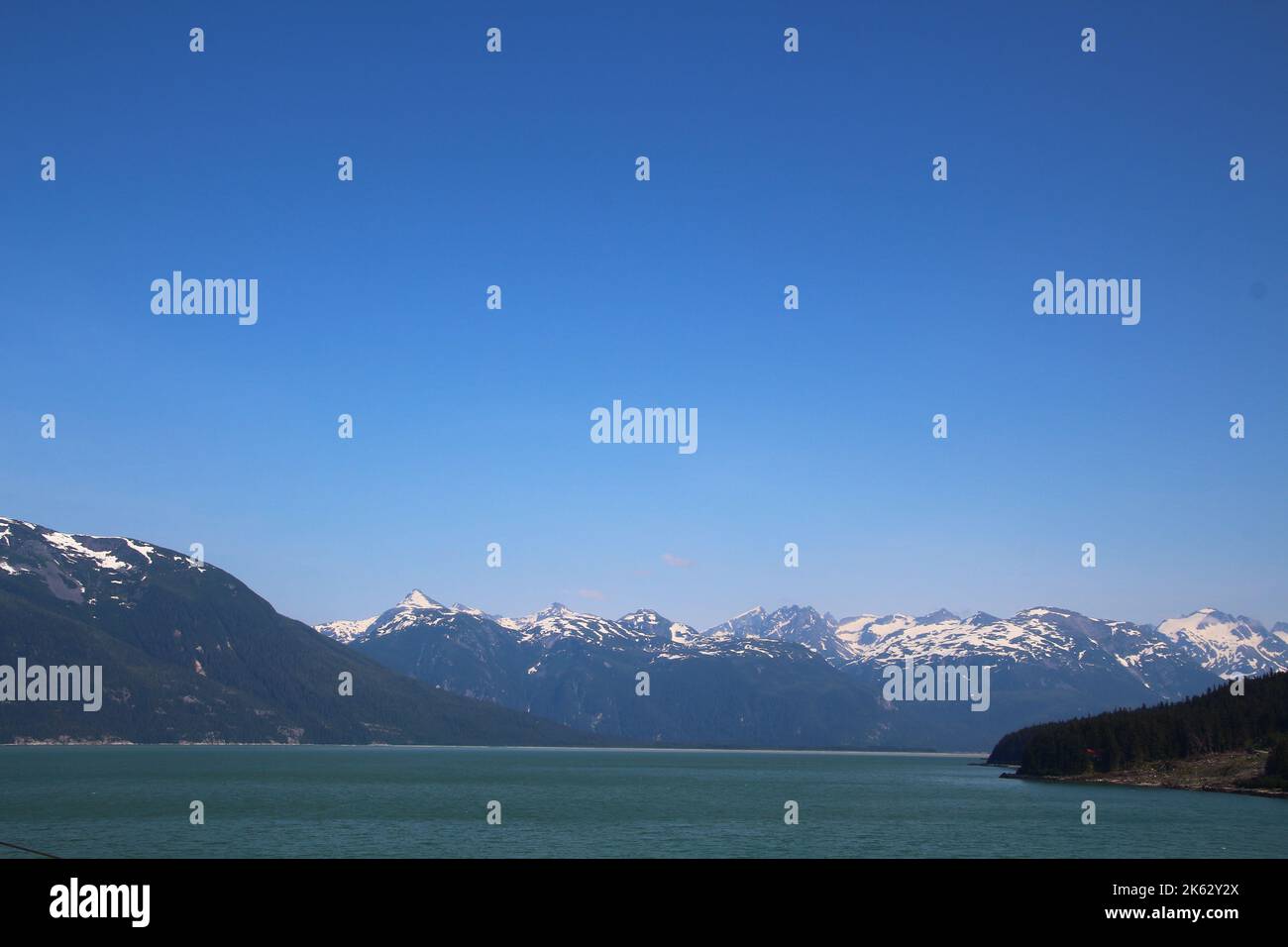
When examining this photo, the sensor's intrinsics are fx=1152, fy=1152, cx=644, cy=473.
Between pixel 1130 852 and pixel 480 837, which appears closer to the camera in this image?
pixel 1130 852
